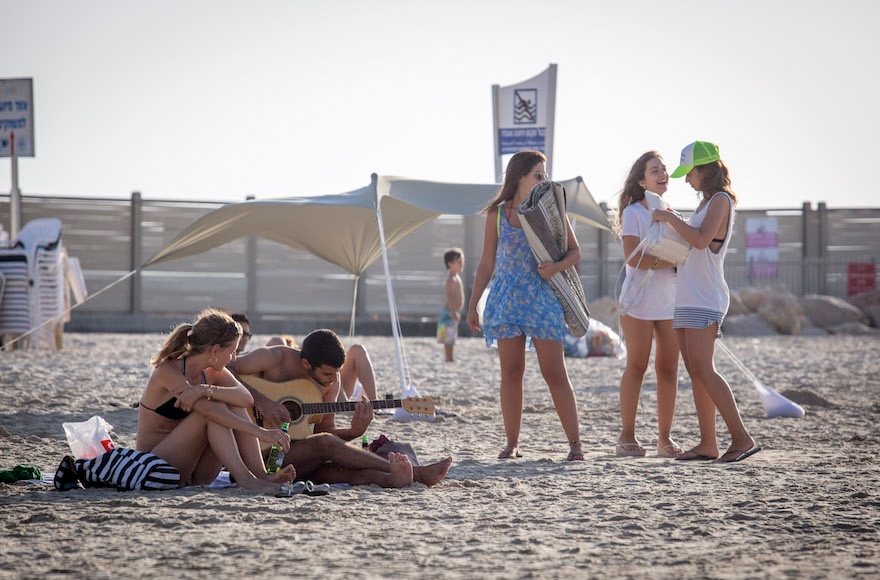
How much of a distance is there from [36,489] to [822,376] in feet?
26.2

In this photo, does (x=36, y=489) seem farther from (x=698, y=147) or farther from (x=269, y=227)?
(x=269, y=227)

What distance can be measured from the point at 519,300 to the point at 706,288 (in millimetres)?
912

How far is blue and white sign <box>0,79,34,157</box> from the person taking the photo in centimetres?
1258

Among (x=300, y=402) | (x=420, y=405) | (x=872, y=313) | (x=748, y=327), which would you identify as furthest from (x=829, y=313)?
(x=300, y=402)

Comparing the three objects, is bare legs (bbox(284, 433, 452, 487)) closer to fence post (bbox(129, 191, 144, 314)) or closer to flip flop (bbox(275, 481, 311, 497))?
flip flop (bbox(275, 481, 311, 497))

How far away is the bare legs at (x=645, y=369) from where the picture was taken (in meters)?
5.29

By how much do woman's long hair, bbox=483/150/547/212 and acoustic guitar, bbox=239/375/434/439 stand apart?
4.13 feet

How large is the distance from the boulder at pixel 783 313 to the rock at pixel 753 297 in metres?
0.38

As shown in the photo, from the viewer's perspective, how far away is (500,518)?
3703mm

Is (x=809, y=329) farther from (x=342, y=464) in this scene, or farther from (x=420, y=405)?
(x=342, y=464)

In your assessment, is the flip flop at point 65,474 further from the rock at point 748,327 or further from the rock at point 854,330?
the rock at point 854,330

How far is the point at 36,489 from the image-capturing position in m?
4.21

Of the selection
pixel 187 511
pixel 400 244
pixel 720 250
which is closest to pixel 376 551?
pixel 187 511

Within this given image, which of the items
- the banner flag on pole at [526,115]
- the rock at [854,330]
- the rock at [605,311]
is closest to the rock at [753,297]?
the rock at [854,330]
